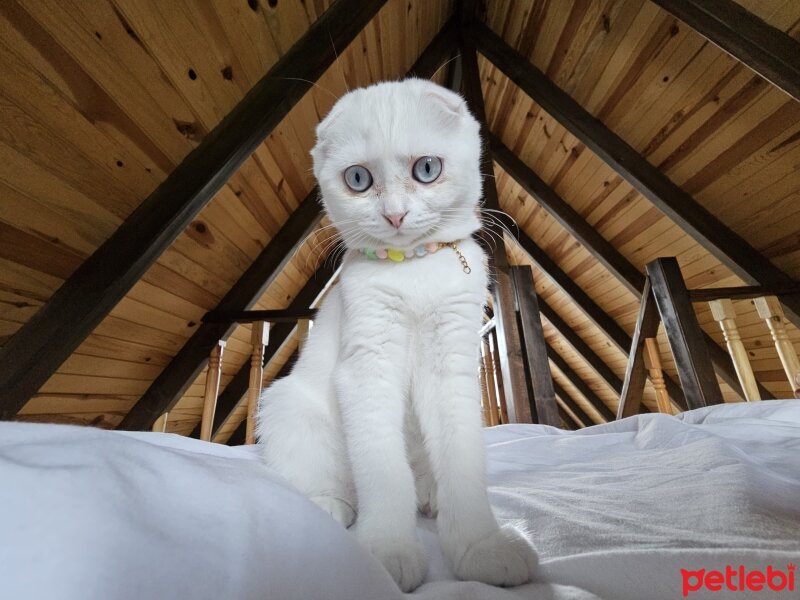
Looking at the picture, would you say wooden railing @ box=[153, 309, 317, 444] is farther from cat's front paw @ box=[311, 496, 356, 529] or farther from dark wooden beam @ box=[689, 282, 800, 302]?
dark wooden beam @ box=[689, 282, 800, 302]

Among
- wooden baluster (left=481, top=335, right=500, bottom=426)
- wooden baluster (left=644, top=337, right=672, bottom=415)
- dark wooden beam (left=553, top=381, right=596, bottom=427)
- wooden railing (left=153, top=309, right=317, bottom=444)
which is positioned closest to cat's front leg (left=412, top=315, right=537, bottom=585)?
wooden railing (left=153, top=309, right=317, bottom=444)

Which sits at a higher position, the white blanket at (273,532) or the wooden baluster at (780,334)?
the wooden baluster at (780,334)

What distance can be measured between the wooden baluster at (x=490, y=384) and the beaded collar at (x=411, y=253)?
1.89 meters

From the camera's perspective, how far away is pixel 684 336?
73.0 inches

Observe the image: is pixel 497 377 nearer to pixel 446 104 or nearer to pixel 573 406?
pixel 446 104

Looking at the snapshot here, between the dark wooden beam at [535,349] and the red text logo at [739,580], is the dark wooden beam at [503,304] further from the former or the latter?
the red text logo at [739,580]

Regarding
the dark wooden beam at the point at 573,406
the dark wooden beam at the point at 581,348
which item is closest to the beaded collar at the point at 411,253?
the dark wooden beam at the point at 581,348

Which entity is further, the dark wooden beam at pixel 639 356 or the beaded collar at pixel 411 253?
the dark wooden beam at pixel 639 356

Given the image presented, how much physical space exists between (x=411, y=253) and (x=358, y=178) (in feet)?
0.60

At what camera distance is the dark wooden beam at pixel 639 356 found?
2215 millimetres

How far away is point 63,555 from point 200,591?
0.24 ft

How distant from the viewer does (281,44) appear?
1679 mm

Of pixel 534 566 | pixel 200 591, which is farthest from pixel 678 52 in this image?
pixel 200 591

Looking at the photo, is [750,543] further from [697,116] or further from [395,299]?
[697,116]
